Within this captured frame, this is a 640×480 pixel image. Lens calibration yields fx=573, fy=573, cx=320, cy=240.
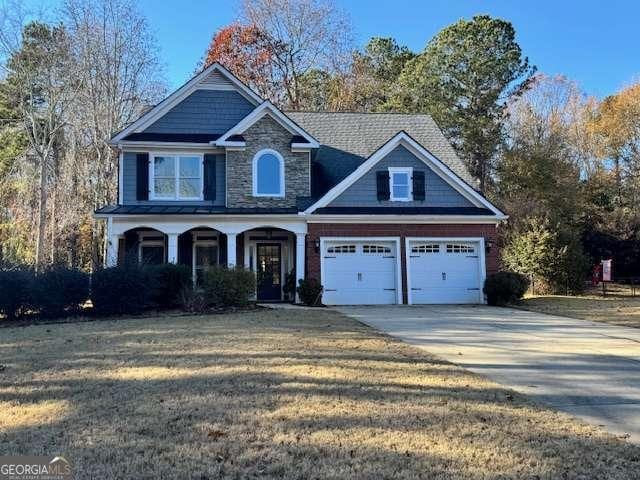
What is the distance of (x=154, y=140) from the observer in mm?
19578

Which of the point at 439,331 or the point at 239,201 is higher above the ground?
the point at 239,201

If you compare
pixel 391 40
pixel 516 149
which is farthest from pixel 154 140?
pixel 391 40

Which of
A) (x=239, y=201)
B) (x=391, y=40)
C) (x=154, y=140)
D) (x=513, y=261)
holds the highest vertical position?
(x=391, y=40)

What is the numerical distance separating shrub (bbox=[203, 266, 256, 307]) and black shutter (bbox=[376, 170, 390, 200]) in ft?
20.2

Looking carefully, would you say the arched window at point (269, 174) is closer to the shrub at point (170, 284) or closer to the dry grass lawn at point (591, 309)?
the shrub at point (170, 284)

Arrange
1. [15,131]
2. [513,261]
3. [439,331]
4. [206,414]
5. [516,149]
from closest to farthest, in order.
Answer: [206,414] < [439,331] < [513,261] < [15,131] < [516,149]

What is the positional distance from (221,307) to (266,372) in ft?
28.8

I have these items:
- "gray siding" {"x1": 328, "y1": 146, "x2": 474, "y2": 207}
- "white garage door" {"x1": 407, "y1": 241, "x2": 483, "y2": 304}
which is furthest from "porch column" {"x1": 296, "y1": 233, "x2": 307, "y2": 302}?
"white garage door" {"x1": 407, "y1": 241, "x2": 483, "y2": 304}

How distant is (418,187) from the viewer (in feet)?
65.4

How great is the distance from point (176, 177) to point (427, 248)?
9067 mm

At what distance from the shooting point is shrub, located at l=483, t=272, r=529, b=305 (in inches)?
743

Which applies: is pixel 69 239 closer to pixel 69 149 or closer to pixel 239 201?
pixel 69 149

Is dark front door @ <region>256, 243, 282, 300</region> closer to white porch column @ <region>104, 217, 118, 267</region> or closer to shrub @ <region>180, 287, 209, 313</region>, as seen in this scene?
white porch column @ <region>104, 217, 118, 267</region>

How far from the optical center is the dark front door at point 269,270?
20703 millimetres
